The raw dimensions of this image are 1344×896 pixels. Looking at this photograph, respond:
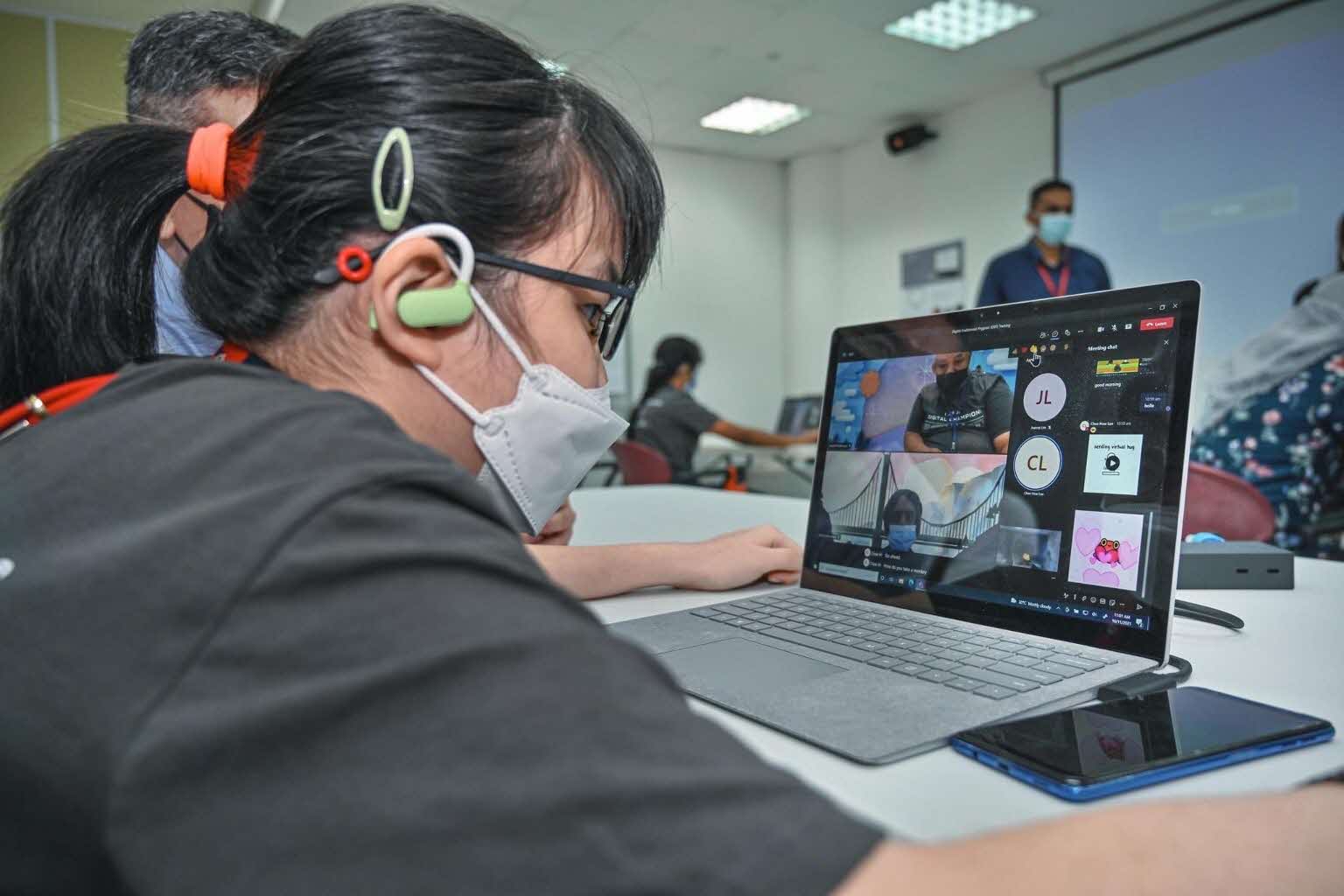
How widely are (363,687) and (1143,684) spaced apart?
53 centimetres

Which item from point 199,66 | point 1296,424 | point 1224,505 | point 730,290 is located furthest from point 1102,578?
point 730,290

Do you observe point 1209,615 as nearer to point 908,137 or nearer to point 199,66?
point 199,66

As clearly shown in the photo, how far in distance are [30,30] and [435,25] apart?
14.8 ft

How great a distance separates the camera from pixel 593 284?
2.18ft

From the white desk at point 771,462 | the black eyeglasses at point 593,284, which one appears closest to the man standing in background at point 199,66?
the black eyeglasses at point 593,284

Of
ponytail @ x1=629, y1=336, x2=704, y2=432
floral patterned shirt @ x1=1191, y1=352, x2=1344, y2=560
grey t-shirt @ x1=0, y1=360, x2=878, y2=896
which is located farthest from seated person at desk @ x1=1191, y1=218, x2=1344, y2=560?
ponytail @ x1=629, y1=336, x2=704, y2=432

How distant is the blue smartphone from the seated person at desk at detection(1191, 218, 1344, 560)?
6.86ft

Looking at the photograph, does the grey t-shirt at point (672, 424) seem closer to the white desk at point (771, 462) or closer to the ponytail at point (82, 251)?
the white desk at point (771, 462)

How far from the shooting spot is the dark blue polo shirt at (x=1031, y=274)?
14.3 ft

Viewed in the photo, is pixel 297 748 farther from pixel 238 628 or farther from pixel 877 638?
pixel 877 638

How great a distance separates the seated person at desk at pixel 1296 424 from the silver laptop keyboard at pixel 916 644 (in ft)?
6.50

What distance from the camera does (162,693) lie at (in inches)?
13.6

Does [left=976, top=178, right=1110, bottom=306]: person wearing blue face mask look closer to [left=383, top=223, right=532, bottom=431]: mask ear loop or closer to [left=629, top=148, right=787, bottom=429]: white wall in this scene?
[left=629, top=148, right=787, bottom=429]: white wall

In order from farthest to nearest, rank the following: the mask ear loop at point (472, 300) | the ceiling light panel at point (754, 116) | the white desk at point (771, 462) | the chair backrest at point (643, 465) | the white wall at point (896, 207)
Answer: the ceiling light panel at point (754, 116) < the white wall at point (896, 207) < the white desk at point (771, 462) < the chair backrest at point (643, 465) < the mask ear loop at point (472, 300)
